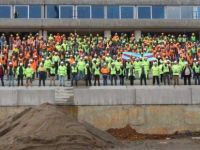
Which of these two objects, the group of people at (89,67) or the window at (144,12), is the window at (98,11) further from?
the group of people at (89,67)

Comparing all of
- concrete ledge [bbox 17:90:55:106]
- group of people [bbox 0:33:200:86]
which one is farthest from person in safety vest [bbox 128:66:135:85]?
concrete ledge [bbox 17:90:55:106]

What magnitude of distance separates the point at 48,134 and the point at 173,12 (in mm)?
41739

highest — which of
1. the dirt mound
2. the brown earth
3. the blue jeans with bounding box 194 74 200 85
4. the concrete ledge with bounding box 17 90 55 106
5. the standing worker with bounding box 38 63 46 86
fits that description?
the standing worker with bounding box 38 63 46 86

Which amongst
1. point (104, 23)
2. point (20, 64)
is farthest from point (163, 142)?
point (104, 23)

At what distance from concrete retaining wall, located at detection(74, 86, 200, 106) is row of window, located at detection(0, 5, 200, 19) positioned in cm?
3226

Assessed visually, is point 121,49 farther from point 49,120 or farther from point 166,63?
point 49,120

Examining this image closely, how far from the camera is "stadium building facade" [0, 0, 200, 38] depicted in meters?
65.8

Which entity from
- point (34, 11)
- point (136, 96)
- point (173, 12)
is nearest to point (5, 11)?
point (34, 11)

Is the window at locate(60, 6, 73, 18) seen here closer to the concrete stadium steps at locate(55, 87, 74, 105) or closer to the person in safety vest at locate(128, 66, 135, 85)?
the person in safety vest at locate(128, 66, 135, 85)

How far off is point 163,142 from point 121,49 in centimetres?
1701

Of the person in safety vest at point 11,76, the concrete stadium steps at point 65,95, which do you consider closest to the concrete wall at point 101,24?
the person in safety vest at point 11,76

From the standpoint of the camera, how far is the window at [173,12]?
67875 mm

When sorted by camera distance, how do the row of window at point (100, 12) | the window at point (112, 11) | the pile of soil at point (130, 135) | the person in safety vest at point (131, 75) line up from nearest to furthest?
the pile of soil at point (130, 135) < the person in safety vest at point (131, 75) < the row of window at point (100, 12) < the window at point (112, 11)

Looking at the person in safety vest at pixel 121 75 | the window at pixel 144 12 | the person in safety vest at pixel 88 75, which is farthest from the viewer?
the window at pixel 144 12
